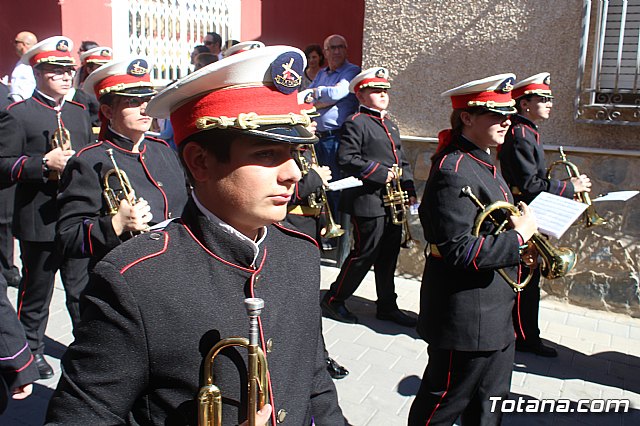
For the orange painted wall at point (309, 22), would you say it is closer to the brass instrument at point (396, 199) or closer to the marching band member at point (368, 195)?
the marching band member at point (368, 195)

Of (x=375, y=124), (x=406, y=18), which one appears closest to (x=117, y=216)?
(x=375, y=124)

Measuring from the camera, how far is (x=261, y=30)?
379 inches

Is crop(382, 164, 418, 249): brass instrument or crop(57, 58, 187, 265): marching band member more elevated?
crop(57, 58, 187, 265): marching band member

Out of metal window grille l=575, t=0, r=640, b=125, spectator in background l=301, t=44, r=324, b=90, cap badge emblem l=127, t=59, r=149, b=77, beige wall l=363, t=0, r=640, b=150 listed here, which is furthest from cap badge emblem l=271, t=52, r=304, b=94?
spectator in background l=301, t=44, r=324, b=90

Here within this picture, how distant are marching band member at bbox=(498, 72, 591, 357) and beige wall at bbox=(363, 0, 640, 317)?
0.74 meters

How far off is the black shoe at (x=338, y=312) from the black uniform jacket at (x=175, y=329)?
3.72 metres

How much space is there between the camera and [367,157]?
5383mm

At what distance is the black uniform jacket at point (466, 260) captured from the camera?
2.80 metres

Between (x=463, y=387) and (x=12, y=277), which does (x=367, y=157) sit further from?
(x=12, y=277)

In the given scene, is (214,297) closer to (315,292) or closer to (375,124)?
(315,292)

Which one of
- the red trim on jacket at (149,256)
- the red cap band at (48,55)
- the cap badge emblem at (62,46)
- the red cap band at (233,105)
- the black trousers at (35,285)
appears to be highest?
the cap badge emblem at (62,46)

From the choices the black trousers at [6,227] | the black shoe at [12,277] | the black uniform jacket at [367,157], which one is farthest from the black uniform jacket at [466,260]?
the black shoe at [12,277]

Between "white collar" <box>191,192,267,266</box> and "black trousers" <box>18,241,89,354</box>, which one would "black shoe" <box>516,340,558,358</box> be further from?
"white collar" <box>191,192,267,266</box>

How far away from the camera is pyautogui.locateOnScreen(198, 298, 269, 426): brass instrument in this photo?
1400 millimetres
